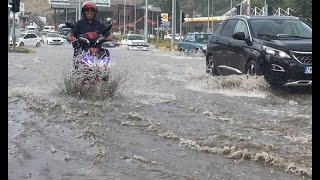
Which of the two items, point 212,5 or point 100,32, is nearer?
point 212,5

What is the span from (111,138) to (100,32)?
171 cm

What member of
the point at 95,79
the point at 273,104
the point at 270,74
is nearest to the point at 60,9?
the point at 95,79

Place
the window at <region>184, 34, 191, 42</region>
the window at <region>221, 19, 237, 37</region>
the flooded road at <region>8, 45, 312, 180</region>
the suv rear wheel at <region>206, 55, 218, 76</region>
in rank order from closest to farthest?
1. the flooded road at <region>8, 45, 312, 180</region>
2. the window at <region>221, 19, 237, 37</region>
3. the suv rear wheel at <region>206, 55, 218, 76</region>
4. the window at <region>184, 34, 191, 42</region>

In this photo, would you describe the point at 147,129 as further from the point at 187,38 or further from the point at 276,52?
the point at 187,38

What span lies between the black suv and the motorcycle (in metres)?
2.22

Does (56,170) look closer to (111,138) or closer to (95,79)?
(111,138)

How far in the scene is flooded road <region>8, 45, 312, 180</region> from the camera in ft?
6.77

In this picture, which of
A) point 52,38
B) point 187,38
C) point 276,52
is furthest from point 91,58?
point 187,38

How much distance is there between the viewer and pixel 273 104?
5754 mm

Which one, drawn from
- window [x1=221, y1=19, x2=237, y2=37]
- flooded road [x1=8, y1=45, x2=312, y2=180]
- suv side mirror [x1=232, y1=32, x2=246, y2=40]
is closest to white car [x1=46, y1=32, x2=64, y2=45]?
flooded road [x1=8, y1=45, x2=312, y2=180]

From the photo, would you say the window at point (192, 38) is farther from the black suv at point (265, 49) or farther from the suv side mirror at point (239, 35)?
the suv side mirror at point (239, 35)

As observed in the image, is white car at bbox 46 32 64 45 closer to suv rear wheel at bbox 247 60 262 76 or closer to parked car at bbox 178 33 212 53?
suv rear wheel at bbox 247 60 262 76
